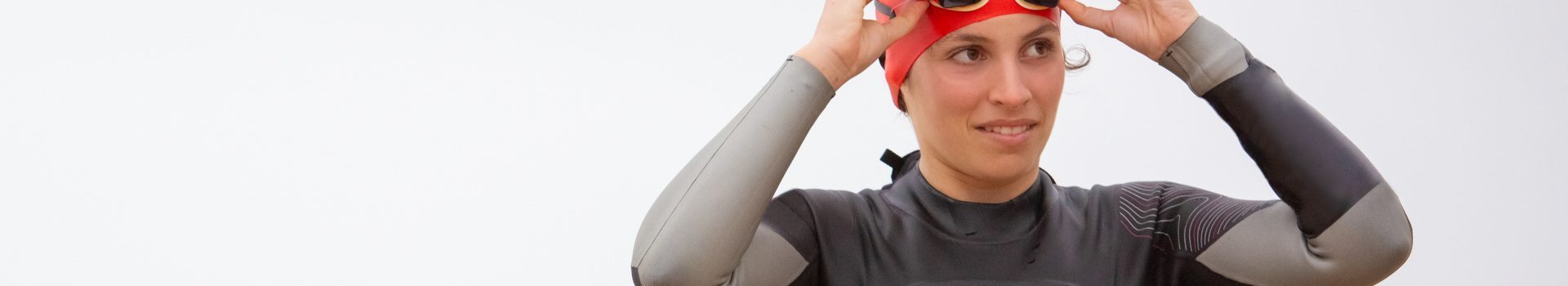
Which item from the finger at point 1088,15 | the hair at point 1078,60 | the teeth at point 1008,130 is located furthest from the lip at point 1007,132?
the hair at point 1078,60

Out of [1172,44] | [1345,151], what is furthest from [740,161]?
[1345,151]

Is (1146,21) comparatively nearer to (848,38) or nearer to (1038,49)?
(1038,49)

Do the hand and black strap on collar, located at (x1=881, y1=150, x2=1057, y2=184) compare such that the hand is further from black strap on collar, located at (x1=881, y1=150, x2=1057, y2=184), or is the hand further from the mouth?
black strap on collar, located at (x1=881, y1=150, x2=1057, y2=184)

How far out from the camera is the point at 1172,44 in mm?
1316

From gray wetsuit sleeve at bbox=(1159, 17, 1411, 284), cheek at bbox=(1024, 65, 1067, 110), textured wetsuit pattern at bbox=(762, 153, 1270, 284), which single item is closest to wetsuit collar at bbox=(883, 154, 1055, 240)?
textured wetsuit pattern at bbox=(762, 153, 1270, 284)

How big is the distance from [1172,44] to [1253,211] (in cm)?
18

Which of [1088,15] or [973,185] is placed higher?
[1088,15]

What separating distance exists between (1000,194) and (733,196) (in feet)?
1.13

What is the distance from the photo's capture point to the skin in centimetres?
133

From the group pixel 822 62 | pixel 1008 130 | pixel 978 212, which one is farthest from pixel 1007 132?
pixel 822 62

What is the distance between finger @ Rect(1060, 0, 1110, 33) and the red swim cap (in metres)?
0.02

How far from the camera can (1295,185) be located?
1.24 metres

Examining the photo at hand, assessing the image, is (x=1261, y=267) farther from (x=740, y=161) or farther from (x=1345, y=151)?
(x=740, y=161)

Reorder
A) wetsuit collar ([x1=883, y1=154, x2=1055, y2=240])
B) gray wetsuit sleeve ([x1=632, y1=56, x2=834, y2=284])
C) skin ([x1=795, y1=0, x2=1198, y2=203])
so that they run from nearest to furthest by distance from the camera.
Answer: gray wetsuit sleeve ([x1=632, y1=56, x2=834, y2=284]), skin ([x1=795, y1=0, x2=1198, y2=203]), wetsuit collar ([x1=883, y1=154, x2=1055, y2=240])
